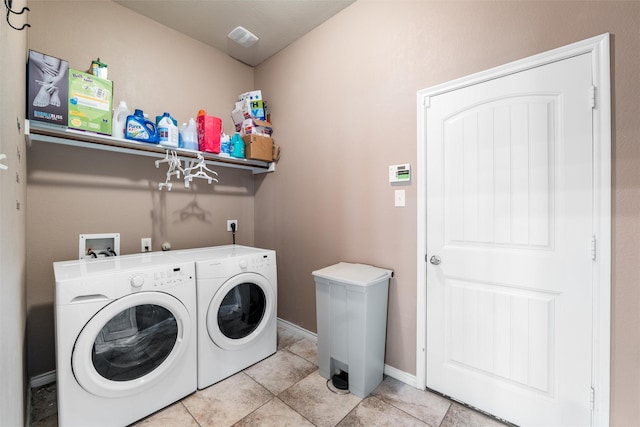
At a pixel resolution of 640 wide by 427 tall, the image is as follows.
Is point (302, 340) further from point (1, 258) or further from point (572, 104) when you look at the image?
point (572, 104)

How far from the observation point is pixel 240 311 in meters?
1.97

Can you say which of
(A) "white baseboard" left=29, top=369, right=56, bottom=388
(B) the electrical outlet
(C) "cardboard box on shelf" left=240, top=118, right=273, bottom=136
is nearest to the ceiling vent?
(C) "cardboard box on shelf" left=240, top=118, right=273, bottom=136

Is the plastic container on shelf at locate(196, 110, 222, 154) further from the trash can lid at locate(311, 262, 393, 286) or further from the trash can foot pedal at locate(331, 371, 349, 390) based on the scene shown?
the trash can foot pedal at locate(331, 371, 349, 390)

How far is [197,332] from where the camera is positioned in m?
1.69

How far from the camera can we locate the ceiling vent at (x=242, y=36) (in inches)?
→ 91.2

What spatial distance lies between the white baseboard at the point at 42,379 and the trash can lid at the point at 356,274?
1.86 m

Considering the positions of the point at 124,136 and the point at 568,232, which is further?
the point at 124,136

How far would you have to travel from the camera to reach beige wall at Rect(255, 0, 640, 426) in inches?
45.9

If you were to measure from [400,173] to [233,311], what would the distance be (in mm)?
1511

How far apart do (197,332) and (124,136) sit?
140 cm

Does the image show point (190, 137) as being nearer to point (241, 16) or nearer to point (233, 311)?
point (241, 16)

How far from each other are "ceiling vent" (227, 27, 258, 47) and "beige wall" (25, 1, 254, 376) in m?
0.33

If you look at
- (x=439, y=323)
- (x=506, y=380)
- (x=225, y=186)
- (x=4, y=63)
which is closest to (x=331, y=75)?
(x=225, y=186)

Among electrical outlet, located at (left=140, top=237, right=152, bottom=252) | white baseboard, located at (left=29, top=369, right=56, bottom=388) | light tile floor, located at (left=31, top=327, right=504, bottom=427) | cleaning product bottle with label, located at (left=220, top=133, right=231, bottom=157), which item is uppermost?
cleaning product bottle with label, located at (left=220, top=133, right=231, bottom=157)
